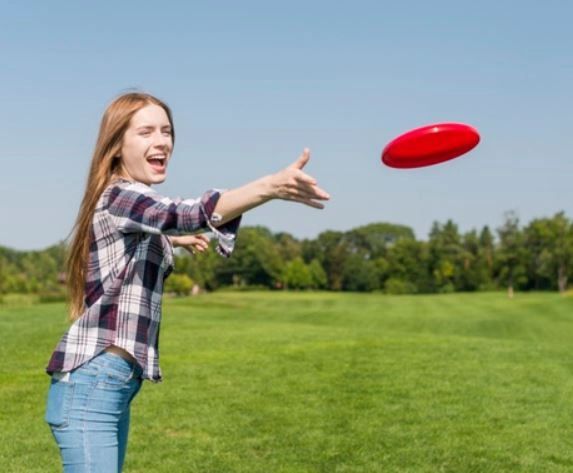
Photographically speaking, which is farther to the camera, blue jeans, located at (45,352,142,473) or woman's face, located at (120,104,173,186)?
woman's face, located at (120,104,173,186)

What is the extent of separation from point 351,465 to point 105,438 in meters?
4.10

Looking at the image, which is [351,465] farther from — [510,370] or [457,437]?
[510,370]

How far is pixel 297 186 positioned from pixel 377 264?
9610 cm

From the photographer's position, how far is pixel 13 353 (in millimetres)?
13141

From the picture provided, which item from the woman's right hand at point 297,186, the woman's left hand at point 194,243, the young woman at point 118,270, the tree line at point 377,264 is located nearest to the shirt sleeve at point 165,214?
the young woman at point 118,270

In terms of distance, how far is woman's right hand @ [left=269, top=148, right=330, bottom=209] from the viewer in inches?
103

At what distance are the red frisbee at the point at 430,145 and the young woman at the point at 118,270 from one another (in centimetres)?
114

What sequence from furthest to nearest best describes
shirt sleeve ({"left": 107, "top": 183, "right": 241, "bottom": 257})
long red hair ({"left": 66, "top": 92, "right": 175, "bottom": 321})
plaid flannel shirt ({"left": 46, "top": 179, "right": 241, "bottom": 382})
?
long red hair ({"left": 66, "top": 92, "right": 175, "bottom": 321}) → plaid flannel shirt ({"left": 46, "top": 179, "right": 241, "bottom": 382}) → shirt sleeve ({"left": 107, "top": 183, "right": 241, "bottom": 257})

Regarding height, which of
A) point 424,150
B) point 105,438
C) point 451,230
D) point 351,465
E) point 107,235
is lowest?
point 351,465

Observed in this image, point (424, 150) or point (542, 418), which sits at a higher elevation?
point (424, 150)

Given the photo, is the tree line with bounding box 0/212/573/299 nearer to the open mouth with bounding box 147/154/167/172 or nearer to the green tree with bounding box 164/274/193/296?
the green tree with bounding box 164/274/193/296

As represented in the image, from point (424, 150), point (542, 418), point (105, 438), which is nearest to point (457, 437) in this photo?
point (542, 418)

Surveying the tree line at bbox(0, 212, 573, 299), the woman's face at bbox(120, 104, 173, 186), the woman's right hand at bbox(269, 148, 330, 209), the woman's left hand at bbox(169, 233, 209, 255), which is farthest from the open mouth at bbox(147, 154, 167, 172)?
the tree line at bbox(0, 212, 573, 299)

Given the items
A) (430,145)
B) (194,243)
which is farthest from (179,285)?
(430,145)
